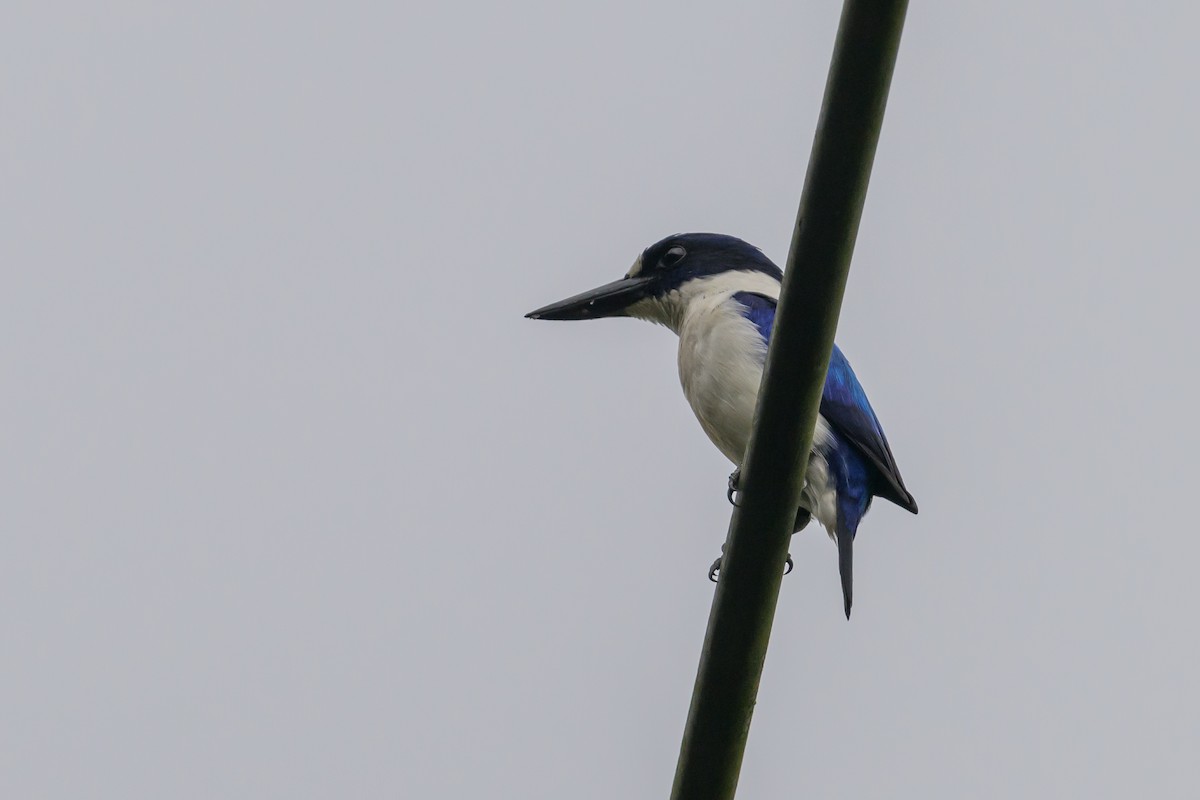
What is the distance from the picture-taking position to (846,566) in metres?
3.88

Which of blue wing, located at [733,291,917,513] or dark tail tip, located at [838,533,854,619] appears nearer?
dark tail tip, located at [838,533,854,619]

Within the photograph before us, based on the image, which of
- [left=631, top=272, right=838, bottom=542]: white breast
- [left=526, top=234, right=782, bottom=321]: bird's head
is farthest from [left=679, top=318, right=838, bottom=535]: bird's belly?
[left=526, top=234, right=782, bottom=321]: bird's head

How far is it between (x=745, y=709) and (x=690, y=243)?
119 inches

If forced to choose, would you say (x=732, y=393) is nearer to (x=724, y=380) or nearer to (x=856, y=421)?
(x=724, y=380)

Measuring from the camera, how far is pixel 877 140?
75.9 inches

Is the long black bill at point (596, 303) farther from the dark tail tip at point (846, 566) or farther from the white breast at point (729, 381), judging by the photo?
the dark tail tip at point (846, 566)

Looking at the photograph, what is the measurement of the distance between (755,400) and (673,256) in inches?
40.1

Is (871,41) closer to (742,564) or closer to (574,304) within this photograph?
(742,564)

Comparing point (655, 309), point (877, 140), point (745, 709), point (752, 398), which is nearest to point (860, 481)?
point (752, 398)

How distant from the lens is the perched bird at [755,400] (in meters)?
4.10

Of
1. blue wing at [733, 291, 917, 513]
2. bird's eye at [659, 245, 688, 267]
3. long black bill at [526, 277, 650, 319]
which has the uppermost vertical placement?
bird's eye at [659, 245, 688, 267]

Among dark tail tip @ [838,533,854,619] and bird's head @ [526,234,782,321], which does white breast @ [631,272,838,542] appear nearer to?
dark tail tip @ [838,533,854,619]

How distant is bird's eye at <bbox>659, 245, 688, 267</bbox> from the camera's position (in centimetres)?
506

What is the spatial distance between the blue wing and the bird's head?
1.96ft
